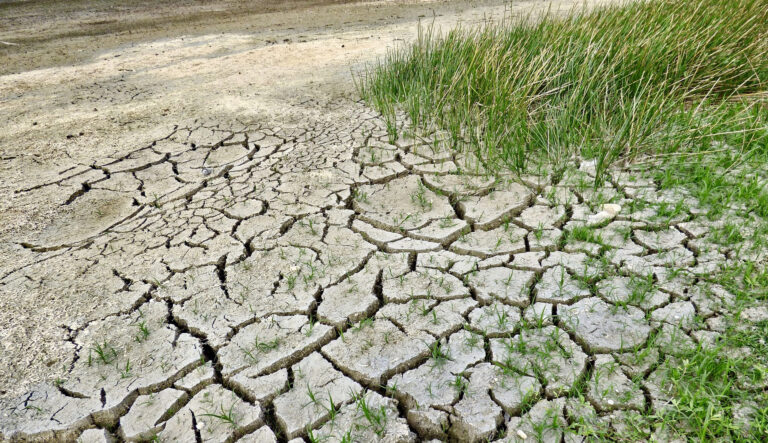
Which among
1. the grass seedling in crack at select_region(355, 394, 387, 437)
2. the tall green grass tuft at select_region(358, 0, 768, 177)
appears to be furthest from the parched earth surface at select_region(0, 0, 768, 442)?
the tall green grass tuft at select_region(358, 0, 768, 177)

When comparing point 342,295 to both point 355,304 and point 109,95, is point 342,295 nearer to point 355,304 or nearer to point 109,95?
point 355,304

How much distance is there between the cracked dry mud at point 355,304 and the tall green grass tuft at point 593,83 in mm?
288

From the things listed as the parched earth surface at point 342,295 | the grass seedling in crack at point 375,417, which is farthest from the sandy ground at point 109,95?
the grass seedling in crack at point 375,417

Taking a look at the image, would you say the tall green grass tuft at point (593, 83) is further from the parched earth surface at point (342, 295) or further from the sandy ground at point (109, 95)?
the sandy ground at point (109, 95)

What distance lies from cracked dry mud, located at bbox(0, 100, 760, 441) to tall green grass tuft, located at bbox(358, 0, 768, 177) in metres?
0.29

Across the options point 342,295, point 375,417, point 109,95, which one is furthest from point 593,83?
point 109,95

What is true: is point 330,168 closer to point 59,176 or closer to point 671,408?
point 59,176

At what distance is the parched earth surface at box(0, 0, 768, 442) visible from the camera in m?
1.89

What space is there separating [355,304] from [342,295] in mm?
87

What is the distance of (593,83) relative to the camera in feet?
11.7

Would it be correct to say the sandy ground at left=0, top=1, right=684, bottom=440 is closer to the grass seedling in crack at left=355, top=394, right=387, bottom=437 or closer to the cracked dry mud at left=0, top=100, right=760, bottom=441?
the cracked dry mud at left=0, top=100, right=760, bottom=441

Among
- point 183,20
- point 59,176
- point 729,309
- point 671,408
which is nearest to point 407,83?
point 59,176

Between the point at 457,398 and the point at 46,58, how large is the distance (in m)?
6.55

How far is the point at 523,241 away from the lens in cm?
270
